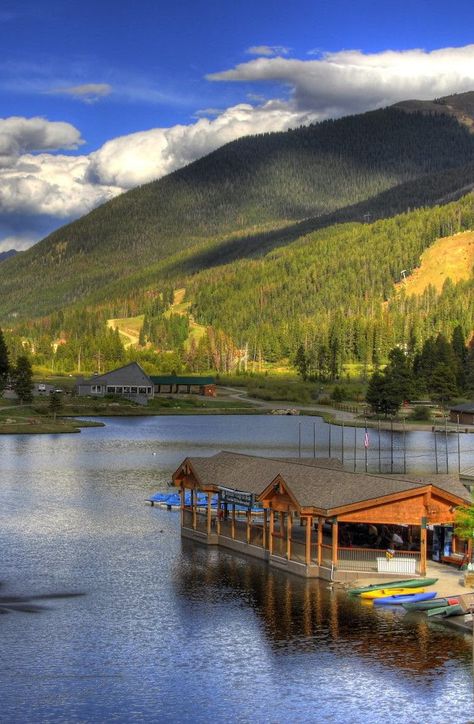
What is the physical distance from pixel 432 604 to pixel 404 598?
65.1 inches

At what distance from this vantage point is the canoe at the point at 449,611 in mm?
48188

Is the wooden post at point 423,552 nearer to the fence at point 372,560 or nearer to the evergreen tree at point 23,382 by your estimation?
the fence at point 372,560

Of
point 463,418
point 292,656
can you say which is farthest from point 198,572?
point 463,418

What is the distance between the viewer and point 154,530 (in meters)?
72.2

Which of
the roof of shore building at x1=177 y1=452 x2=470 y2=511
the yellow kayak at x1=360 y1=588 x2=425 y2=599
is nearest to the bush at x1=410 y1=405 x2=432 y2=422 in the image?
the roof of shore building at x1=177 y1=452 x2=470 y2=511

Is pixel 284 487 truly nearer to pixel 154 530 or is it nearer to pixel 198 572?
pixel 198 572

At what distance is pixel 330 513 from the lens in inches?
2133

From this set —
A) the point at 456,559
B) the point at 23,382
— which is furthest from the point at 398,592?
the point at 23,382

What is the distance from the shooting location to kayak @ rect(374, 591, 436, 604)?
165ft

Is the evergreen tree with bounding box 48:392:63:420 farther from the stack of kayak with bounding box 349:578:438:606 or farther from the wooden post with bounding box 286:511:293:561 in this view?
the stack of kayak with bounding box 349:578:438:606

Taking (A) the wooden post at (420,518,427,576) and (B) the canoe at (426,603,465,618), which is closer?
(B) the canoe at (426,603,465,618)

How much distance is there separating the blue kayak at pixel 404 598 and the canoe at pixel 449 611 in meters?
1.65

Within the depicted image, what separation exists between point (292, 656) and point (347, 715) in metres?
6.26

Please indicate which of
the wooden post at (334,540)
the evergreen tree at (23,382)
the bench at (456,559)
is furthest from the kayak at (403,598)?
the evergreen tree at (23,382)
